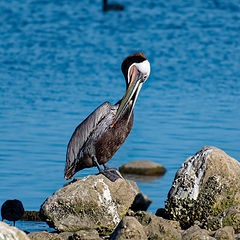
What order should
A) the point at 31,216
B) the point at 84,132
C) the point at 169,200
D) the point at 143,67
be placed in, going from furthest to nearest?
1. the point at 31,216
2. the point at 84,132
3. the point at 143,67
4. the point at 169,200

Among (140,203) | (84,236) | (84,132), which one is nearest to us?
(84,236)

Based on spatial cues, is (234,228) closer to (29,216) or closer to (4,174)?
(29,216)

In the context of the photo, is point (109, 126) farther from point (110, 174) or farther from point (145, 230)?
point (145, 230)

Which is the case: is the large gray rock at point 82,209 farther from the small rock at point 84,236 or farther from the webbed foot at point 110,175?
the small rock at point 84,236

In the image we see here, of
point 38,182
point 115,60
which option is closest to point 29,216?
point 38,182

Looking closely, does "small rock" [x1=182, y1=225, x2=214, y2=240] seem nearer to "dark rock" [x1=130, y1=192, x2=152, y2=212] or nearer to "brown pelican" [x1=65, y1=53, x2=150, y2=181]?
"brown pelican" [x1=65, y1=53, x2=150, y2=181]

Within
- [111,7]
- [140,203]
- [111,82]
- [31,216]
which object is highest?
[140,203]

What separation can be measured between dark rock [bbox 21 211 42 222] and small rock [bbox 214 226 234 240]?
2.59 metres

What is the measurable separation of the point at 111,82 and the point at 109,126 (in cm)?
799

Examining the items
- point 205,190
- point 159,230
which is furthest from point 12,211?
point 205,190

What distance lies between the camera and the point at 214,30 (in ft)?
69.6

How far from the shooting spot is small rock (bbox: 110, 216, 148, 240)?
213 inches

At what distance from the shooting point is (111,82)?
587 inches

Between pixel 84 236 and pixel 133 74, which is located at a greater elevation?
pixel 133 74
